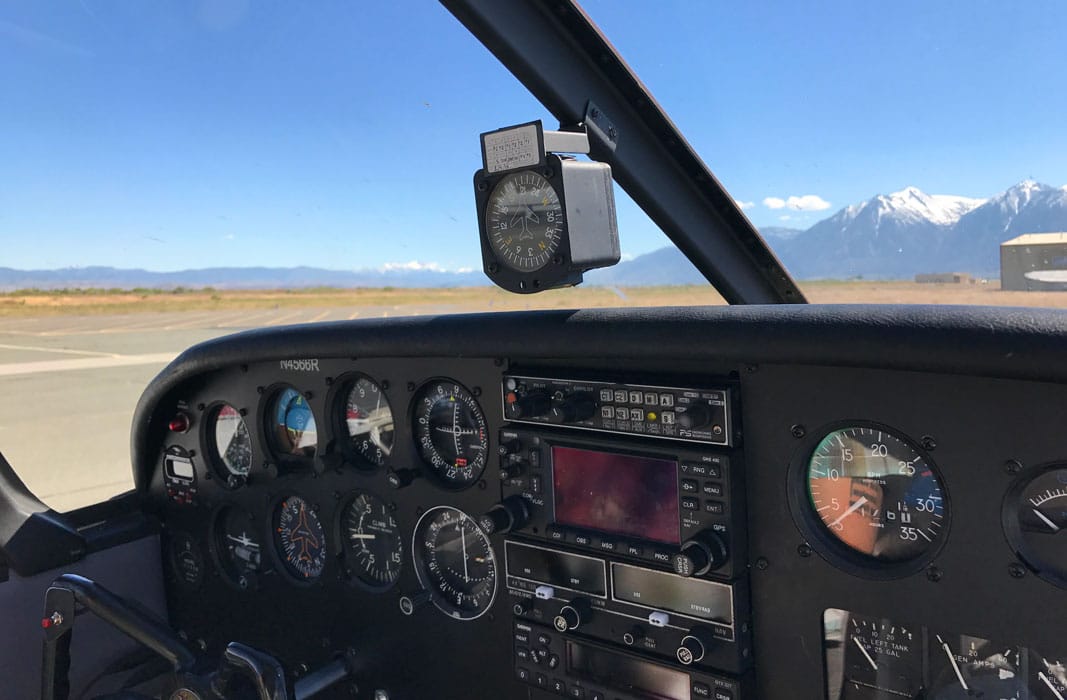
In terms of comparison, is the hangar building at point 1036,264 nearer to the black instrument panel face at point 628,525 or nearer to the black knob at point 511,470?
the black instrument panel face at point 628,525

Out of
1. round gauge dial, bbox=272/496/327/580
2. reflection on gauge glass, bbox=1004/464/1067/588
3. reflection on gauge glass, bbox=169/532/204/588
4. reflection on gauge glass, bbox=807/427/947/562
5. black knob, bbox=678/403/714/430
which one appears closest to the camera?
reflection on gauge glass, bbox=1004/464/1067/588

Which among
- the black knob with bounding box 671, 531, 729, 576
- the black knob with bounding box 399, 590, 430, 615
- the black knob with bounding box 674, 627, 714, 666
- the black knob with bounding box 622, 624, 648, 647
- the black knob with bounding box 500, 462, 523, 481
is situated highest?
the black knob with bounding box 500, 462, 523, 481

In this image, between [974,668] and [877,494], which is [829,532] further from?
[974,668]

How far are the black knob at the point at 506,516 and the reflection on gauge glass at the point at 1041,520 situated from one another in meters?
1.02

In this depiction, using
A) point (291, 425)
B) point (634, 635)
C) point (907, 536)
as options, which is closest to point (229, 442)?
point (291, 425)

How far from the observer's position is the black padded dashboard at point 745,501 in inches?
53.1

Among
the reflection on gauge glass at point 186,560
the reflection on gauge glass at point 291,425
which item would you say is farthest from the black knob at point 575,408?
the reflection on gauge glass at point 186,560

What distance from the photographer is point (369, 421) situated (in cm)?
241

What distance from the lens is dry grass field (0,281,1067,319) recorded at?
Result: 151 centimetres

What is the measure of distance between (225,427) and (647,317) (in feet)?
5.77

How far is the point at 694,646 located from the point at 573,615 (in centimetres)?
30

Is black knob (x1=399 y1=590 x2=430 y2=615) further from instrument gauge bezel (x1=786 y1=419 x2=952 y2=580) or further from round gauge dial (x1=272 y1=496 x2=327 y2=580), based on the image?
instrument gauge bezel (x1=786 y1=419 x2=952 y2=580)

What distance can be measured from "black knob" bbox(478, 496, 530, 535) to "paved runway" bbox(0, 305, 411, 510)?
62 centimetres

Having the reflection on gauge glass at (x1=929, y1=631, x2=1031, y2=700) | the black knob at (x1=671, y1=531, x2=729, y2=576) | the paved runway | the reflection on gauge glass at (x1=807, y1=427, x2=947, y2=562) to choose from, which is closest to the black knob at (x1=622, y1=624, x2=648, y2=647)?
the black knob at (x1=671, y1=531, x2=729, y2=576)
